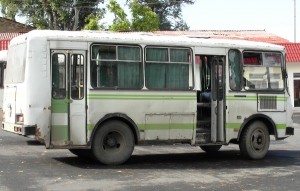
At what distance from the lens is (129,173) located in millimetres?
11156

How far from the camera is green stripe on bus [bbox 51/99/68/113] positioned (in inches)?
448

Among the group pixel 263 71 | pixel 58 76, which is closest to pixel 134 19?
pixel 263 71

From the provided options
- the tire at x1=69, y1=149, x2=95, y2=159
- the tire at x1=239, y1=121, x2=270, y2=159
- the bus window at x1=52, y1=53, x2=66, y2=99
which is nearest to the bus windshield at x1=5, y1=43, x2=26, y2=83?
the bus window at x1=52, y1=53, x2=66, y2=99

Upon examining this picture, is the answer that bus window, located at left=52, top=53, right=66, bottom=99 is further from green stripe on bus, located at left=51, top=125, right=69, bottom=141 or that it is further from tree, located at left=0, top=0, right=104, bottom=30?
tree, located at left=0, top=0, right=104, bottom=30

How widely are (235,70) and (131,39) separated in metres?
2.90

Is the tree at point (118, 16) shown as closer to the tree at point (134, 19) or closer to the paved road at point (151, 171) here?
the tree at point (134, 19)

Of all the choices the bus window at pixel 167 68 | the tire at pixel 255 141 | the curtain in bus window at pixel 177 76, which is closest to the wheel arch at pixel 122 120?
the bus window at pixel 167 68

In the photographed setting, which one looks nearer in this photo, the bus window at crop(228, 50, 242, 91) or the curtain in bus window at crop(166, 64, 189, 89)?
the curtain in bus window at crop(166, 64, 189, 89)

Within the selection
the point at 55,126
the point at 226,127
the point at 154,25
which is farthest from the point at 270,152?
the point at 154,25

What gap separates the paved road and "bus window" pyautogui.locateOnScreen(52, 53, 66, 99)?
5.10 feet

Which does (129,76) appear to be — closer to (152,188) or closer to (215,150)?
(152,188)

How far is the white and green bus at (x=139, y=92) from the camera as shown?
11391 mm

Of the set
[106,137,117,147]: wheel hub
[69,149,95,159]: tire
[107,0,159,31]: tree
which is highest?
[107,0,159,31]: tree

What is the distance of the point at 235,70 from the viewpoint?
13586 mm
